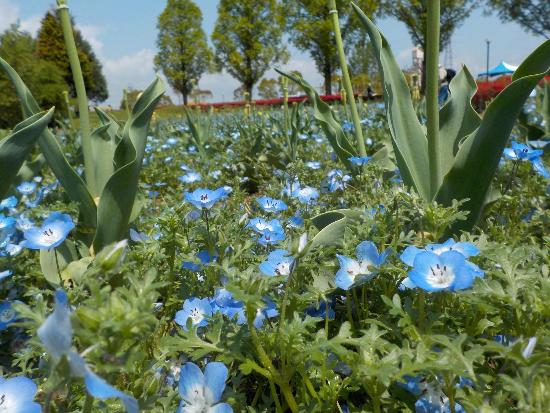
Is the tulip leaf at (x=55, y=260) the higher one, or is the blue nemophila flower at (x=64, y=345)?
the blue nemophila flower at (x=64, y=345)

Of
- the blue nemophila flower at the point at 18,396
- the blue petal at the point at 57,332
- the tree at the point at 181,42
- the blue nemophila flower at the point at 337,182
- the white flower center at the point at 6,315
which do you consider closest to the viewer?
the blue petal at the point at 57,332

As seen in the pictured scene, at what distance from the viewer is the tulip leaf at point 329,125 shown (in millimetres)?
2232

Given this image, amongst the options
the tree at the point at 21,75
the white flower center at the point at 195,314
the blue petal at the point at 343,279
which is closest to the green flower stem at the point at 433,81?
the blue petal at the point at 343,279

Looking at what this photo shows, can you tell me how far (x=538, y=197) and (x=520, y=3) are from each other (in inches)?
985

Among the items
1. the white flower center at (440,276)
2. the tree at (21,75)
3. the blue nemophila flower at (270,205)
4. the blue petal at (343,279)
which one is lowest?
the blue petal at (343,279)

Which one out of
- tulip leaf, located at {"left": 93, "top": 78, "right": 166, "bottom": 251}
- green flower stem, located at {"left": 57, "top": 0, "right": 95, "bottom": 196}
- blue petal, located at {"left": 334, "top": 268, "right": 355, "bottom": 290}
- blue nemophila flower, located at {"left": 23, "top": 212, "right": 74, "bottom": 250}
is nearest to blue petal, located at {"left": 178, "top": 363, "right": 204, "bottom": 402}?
blue petal, located at {"left": 334, "top": 268, "right": 355, "bottom": 290}

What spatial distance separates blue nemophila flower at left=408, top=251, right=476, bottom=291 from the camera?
87 centimetres

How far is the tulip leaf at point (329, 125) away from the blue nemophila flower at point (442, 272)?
1.36m

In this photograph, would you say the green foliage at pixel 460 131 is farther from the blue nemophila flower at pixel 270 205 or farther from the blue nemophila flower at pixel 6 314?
the blue nemophila flower at pixel 6 314

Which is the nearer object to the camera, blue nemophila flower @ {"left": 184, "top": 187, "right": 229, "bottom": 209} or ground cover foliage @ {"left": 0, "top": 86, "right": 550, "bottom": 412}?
ground cover foliage @ {"left": 0, "top": 86, "right": 550, "bottom": 412}

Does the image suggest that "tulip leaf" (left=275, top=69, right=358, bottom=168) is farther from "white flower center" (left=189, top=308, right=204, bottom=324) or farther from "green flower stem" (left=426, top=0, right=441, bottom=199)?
"white flower center" (left=189, top=308, right=204, bottom=324)

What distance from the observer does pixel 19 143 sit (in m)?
1.44

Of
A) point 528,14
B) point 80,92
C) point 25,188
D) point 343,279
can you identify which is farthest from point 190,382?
point 528,14

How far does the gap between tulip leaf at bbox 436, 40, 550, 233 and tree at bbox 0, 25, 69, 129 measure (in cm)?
1284
